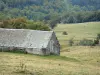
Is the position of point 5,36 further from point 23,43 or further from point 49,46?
point 49,46

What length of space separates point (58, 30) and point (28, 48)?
86.5m

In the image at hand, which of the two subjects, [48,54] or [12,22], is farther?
[12,22]

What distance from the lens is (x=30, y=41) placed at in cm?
5775

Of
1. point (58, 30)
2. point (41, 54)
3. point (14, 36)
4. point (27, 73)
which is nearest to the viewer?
point (27, 73)

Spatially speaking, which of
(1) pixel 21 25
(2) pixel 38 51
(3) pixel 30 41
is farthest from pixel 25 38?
(1) pixel 21 25

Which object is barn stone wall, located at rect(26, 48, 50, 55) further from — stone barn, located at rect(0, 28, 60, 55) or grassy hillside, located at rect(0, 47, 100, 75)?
grassy hillside, located at rect(0, 47, 100, 75)

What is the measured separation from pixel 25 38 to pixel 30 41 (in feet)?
4.99

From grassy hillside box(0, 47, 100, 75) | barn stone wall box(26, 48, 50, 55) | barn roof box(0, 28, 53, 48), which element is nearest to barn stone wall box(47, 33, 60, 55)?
barn roof box(0, 28, 53, 48)

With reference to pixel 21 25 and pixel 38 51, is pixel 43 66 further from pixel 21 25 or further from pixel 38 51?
pixel 21 25

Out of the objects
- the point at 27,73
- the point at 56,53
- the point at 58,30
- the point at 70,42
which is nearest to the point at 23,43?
the point at 56,53

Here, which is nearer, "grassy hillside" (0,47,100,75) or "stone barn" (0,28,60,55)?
"grassy hillside" (0,47,100,75)

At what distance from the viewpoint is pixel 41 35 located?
193 ft

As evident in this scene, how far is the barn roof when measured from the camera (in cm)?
5696

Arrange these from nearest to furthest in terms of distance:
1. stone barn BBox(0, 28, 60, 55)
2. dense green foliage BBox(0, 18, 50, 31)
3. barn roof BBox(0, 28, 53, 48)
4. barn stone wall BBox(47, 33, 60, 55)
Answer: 1. stone barn BBox(0, 28, 60, 55)
2. barn roof BBox(0, 28, 53, 48)
3. barn stone wall BBox(47, 33, 60, 55)
4. dense green foliage BBox(0, 18, 50, 31)
